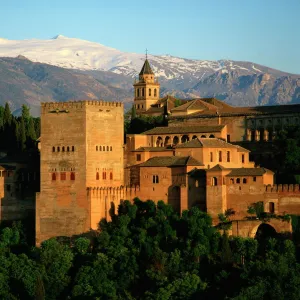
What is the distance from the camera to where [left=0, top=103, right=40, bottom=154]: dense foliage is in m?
89.1

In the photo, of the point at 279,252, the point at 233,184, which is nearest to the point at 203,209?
the point at 233,184

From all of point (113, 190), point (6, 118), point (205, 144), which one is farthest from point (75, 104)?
point (6, 118)

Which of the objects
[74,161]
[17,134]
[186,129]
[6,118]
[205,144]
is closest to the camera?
[74,161]

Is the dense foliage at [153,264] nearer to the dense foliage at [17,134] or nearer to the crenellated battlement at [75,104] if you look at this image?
the crenellated battlement at [75,104]

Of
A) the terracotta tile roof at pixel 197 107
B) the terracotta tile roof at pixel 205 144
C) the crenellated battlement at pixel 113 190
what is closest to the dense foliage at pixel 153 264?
the crenellated battlement at pixel 113 190

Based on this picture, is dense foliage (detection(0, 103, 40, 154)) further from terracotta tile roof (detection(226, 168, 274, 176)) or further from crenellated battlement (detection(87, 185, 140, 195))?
terracotta tile roof (detection(226, 168, 274, 176))

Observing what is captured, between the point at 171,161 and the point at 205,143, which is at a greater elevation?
the point at 205,143

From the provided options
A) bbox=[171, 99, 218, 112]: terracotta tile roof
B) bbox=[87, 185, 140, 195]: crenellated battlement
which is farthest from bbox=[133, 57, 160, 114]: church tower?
bbox=[87, 185, 140, 195]: crenellated battlement

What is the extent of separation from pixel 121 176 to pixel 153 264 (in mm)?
10035

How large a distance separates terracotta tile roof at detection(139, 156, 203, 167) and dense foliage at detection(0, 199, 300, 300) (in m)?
2.72

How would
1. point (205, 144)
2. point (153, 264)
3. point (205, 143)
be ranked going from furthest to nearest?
point (205, 143)
point (205, 144)
point (153, 264)

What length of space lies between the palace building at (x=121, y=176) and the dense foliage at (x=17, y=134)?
1170cm

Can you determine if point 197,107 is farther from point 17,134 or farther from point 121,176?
point 121,176

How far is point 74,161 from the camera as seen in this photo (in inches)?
2908
